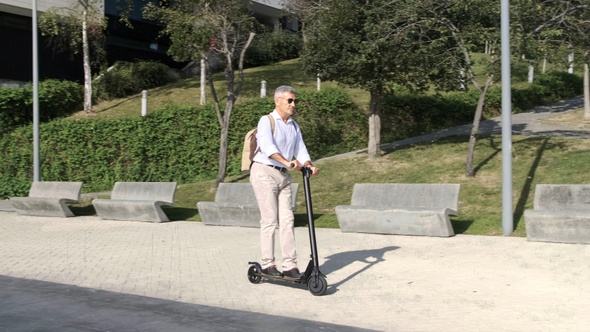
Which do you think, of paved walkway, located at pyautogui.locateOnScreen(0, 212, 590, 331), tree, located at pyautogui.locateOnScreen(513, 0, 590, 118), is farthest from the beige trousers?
tree, located at pyautogui.locateOnScreen(513, 0, 590, 118)

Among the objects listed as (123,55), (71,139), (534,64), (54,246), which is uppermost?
(123,55)

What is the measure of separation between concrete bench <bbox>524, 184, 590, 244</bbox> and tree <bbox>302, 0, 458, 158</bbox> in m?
5.37

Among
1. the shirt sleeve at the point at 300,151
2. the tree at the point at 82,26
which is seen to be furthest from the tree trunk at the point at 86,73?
the shirt sleeve at the point at 300,151

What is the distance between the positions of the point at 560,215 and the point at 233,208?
5.49 m

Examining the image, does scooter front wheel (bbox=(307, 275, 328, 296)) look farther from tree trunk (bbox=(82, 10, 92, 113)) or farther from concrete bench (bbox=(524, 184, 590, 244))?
tree trunk (bbox=(82, 10, 92, 113))

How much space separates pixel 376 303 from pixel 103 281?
3.03 meters

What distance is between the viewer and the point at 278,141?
19.4 feet

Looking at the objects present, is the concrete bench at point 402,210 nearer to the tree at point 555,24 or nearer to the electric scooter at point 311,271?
the electric scooter at point 311,271

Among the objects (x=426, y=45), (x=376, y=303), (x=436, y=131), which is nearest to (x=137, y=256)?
(x=376, y=303)

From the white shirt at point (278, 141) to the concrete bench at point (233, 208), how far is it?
4.96 meters

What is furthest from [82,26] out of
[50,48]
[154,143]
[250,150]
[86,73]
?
[250,150]

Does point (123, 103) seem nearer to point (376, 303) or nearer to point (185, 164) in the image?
point (185, 164)

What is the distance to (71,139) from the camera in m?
19.0

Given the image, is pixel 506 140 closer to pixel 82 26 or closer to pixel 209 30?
pixel 209 30
